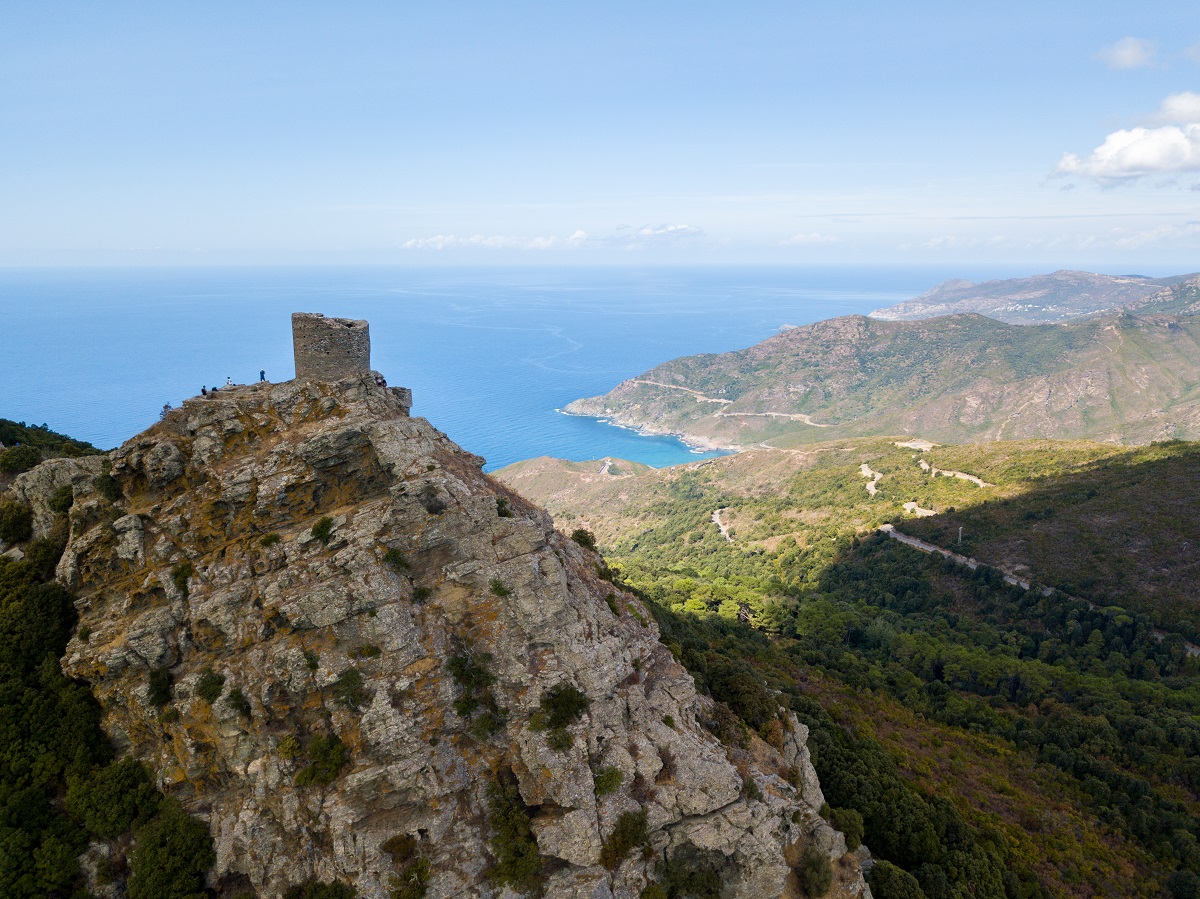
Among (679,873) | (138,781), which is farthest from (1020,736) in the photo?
(138,781)

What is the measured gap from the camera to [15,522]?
938 inches

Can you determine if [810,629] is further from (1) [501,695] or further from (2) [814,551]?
(1) [501,695]

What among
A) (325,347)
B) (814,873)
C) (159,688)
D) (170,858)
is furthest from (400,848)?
(325,347)

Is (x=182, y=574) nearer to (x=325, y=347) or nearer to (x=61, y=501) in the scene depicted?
(x=61, y=501)

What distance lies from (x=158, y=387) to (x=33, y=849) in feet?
563

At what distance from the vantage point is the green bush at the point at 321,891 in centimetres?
1750

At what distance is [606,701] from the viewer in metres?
20.3

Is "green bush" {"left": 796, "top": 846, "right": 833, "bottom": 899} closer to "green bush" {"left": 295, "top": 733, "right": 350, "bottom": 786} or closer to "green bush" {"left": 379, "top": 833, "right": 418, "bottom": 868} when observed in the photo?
"green bush" {"left": 379, "top": 833, "right": 418, "bottom": 868}

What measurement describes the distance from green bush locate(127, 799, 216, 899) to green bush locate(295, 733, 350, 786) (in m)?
3.66

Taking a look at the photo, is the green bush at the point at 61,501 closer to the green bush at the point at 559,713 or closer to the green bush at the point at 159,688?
the green bush at the point at 159,688

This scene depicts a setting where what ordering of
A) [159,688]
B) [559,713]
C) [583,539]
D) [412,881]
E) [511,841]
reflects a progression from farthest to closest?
[583,539]
[159,688]
[559,713]
[511,841]
[412,881]

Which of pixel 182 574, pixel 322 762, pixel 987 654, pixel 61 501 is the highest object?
pixel 61 501

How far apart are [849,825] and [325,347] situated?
26537 millimetres

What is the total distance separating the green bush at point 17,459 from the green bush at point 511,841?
82.5 feet
